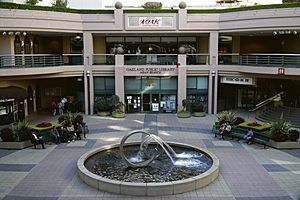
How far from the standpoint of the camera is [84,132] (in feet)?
77.4

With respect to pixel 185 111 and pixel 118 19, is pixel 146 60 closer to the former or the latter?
pixel 118 19

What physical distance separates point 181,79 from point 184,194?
1869 cm

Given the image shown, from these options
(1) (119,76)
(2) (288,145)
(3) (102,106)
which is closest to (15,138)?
(3) (102,106)

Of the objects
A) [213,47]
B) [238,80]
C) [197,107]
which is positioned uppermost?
[213,47]

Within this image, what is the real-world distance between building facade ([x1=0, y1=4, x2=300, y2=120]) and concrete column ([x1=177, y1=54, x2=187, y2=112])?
91mm

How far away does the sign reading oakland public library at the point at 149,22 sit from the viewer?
3103cm

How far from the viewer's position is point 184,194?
550 inches

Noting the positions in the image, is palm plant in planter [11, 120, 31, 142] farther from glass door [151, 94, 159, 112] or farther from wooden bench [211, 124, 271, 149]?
glass door [151, 94, 159, 112]

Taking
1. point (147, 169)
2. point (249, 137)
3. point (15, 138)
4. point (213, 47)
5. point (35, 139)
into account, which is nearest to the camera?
point (147, 169)

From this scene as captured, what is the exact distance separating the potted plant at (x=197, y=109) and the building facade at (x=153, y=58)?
153cm

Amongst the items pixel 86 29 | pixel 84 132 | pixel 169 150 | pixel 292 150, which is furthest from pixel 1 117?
pixel 292 150

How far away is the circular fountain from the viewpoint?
45.3 feet

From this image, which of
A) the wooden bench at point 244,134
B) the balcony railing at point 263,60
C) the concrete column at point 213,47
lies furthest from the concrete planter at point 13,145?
the balcony railing at point 263,60

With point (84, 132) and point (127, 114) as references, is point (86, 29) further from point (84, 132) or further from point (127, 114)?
point (84, 132)
